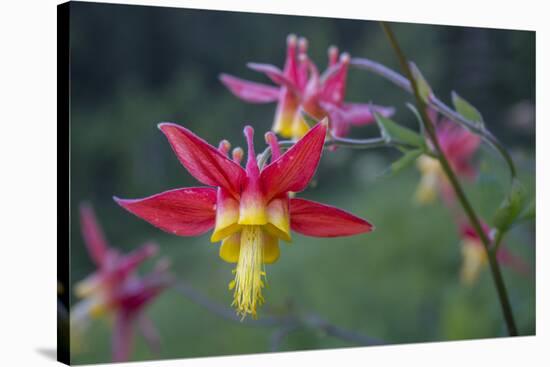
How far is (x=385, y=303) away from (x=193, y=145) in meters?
2.20

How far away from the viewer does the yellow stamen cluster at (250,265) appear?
1.27 meters

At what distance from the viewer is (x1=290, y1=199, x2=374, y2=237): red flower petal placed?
4.17 ft

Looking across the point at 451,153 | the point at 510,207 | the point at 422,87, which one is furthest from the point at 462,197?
the point at 451,153

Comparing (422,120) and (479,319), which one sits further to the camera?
(479,319)

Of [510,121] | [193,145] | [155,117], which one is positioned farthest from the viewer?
[155,117]

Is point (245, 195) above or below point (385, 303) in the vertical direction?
above

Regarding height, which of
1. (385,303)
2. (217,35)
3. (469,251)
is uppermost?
(217,35)

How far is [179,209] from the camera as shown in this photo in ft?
4.13

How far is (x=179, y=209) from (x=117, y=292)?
3.33 ft

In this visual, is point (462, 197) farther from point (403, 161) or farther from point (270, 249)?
point (270, 249)

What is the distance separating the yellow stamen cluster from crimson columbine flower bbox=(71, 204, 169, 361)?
35.4 inches

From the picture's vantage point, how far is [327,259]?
11.5 feet

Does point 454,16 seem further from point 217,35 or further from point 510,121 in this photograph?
point 217,35

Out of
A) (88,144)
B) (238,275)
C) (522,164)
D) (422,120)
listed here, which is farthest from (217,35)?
(238,275)
